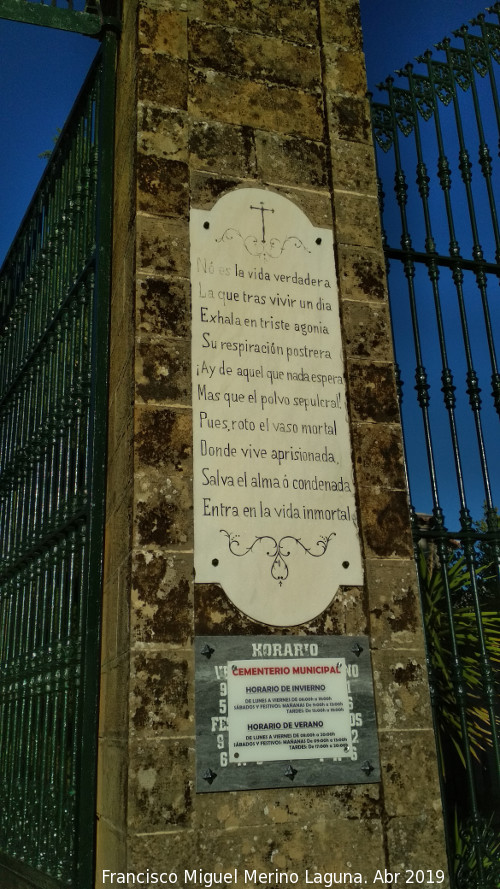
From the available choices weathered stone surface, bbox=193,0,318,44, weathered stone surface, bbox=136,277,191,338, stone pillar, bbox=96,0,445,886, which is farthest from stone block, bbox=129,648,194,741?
weathered stone surface, bbox=193,0,318,44

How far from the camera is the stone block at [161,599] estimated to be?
109 inches

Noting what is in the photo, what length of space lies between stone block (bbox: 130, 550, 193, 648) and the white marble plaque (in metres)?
0.09

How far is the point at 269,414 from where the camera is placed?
3.21 metres

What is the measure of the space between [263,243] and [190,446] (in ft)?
3.34

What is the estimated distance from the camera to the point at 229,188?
11.3ft

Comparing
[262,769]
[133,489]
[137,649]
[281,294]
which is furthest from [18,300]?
[262,769]

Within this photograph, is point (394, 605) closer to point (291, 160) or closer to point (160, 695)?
point (160, 695)

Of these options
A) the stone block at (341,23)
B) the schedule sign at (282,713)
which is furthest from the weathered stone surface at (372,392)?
the stone block at (341,23)

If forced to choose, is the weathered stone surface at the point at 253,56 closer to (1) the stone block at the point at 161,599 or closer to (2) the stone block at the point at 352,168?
(2) the stone block at the point at 352,168

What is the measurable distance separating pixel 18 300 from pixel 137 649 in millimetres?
3147

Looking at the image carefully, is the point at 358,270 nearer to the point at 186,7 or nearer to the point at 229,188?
the point at 229,188

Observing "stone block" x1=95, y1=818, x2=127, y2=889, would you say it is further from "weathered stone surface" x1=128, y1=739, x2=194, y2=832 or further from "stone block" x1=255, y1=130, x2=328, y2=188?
"stone block" x1=255, y1=130, x2=328, y2=188

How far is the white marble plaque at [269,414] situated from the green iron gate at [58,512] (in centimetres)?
58

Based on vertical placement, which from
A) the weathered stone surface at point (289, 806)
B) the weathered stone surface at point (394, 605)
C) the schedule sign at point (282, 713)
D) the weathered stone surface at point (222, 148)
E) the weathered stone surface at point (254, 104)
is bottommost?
the weathered stone surface at point (289, 806)
